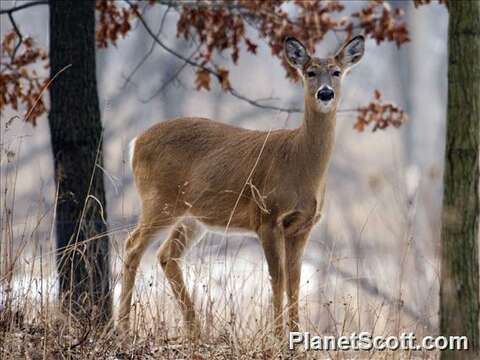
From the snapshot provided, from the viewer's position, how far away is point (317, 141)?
7.24 meters

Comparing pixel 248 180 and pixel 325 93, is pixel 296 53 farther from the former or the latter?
pixel 248 180

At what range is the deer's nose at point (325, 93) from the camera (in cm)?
705

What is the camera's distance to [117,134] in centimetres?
2475

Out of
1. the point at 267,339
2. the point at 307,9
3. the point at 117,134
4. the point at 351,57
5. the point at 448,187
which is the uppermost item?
the point at 117,134

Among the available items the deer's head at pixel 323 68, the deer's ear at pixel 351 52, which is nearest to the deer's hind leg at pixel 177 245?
the deer's head at pixel 323 68

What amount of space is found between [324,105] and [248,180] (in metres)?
0.68

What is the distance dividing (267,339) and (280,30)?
333 cm

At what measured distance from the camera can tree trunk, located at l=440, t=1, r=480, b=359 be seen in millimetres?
4488

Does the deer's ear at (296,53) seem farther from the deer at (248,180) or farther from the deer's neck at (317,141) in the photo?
the deer's neck at (317,141)

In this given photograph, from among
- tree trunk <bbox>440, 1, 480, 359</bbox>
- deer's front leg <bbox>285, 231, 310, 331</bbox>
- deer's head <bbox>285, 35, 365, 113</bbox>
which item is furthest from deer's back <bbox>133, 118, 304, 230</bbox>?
tree trunk <bbox>440, 1, 480, 359</bbox>

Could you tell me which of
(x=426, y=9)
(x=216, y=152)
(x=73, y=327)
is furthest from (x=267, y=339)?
(x=426, y=9)

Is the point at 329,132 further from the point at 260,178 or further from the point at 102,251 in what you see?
the point at 102,251

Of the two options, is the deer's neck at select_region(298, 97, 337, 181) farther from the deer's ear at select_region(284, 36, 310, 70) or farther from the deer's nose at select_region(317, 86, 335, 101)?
the deer's ear at select_region(284, 36, 310, 70)

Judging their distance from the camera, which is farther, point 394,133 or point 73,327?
point 394,133
